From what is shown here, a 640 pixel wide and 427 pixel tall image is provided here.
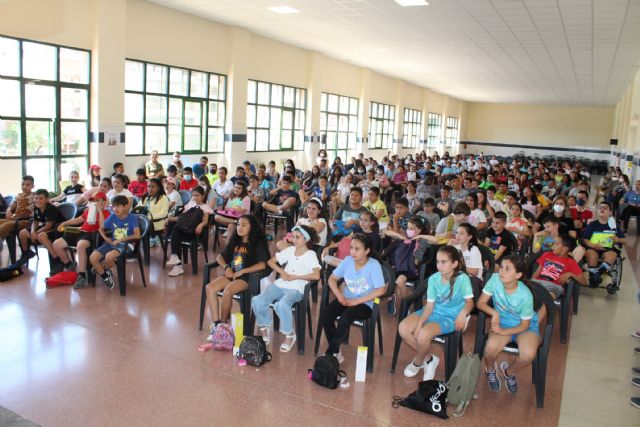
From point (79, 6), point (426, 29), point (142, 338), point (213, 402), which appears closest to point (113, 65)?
point (79, 6)

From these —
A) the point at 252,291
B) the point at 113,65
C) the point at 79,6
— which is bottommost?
the point at 252,291

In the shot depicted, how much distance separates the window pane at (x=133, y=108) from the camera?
10.9 metres

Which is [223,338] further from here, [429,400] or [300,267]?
[429,400]

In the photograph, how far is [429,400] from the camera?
352cm

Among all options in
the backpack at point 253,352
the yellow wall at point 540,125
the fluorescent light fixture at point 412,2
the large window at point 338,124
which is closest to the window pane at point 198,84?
the fluorescent light fixture at point 412,2

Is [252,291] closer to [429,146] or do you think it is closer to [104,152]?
[104,152]

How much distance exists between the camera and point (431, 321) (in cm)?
400

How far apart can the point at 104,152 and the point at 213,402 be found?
25.5ft

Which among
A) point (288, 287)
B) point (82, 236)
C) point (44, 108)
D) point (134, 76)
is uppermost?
point (134, 76)

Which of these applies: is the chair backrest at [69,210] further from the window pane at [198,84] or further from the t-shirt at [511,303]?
the window pane at [198,84]

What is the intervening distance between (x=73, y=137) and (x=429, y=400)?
Answer: 339 inches

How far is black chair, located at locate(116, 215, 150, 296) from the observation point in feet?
18.5

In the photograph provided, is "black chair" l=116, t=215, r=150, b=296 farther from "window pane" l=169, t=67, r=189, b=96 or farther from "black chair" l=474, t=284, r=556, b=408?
"window pane" l=169, t=67, r=189, b=96

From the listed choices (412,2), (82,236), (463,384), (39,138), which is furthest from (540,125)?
(463,384)
